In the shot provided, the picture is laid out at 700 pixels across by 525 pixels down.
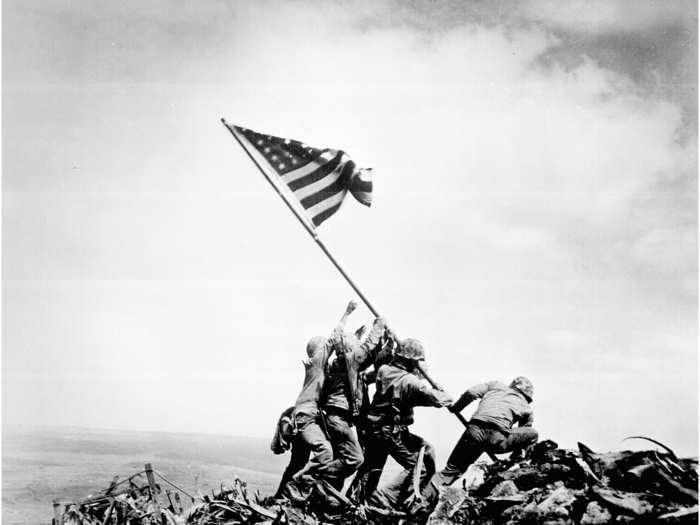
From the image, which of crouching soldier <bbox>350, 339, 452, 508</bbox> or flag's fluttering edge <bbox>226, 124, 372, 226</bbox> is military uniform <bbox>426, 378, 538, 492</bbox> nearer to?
crouching soldier <bbox>350, 339, 452, 508</bbox>

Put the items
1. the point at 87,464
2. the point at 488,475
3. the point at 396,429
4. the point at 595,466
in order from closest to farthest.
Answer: the point at 595,466 < the point at 488,475 < the point at 396,429 < the point at 87,464

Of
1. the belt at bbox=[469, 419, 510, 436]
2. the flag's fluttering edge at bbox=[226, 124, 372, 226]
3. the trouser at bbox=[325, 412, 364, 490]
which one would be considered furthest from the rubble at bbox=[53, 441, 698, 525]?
the flag's fluttering edge at bbox=[226, 124, 372, 226]

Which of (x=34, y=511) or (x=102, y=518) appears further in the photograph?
(x=34, y=511)

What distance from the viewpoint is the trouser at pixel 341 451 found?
833 cm

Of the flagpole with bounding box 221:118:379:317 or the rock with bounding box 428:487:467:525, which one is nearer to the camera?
the rock with bounding box 428:487:467:525

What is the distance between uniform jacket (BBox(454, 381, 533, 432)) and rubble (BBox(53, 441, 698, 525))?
767 millimetres

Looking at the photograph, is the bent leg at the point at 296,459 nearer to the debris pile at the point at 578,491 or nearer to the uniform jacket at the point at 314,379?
the uniform jacket at the point at 314,379

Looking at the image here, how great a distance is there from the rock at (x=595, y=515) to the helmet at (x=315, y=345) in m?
4.06

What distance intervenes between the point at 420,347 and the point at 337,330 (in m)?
1.14

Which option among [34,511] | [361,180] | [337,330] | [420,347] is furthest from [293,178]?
[34,511]

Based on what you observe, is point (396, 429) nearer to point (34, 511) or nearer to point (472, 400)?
point (472, 400)

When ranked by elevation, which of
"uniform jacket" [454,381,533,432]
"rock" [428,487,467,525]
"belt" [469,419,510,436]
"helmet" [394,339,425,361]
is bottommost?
"rock" [428,487,467,525]

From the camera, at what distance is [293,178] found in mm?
9297

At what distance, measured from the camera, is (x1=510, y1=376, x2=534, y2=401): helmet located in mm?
8594
